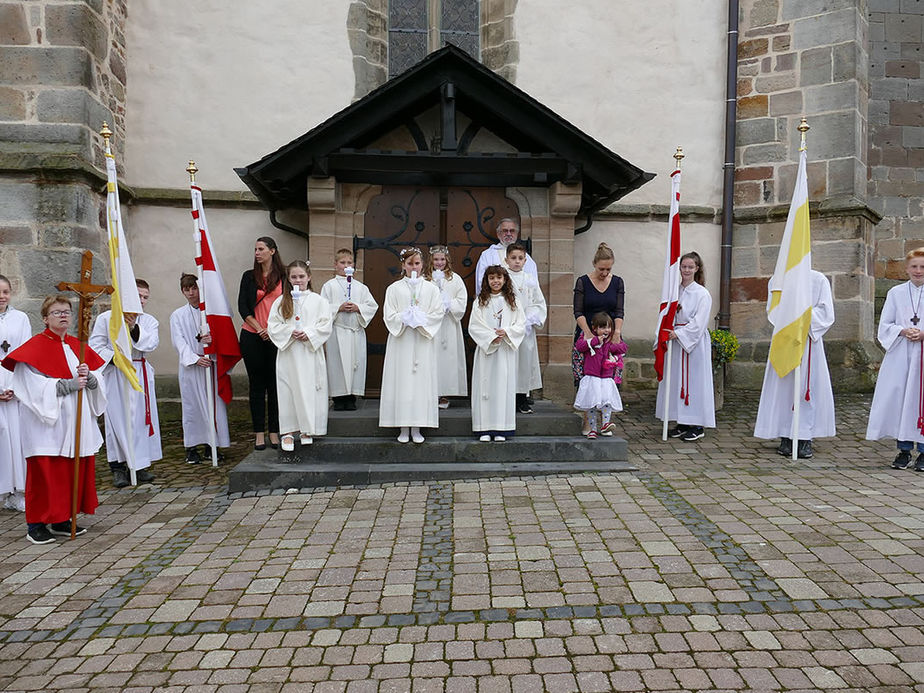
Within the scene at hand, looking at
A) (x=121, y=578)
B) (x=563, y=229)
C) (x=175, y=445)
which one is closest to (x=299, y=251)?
(x=175, y=445)

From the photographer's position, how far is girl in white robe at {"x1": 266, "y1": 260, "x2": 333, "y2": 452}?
19.2 ft

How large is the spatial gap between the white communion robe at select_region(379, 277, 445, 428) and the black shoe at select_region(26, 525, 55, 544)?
265cm

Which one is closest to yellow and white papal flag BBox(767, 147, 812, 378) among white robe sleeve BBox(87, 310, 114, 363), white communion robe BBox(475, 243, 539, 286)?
white communion robe BBox(475, 243, 539, 286)

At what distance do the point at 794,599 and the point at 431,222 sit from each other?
554 cm

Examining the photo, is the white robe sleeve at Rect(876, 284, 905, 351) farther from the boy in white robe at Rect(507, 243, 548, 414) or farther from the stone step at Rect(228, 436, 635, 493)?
the boy in white robe at Rect(507, 243, 548, 414)

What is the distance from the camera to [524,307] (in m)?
6.58

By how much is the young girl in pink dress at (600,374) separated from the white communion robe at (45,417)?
4090mm

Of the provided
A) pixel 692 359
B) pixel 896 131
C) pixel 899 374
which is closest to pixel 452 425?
pixel 692 359

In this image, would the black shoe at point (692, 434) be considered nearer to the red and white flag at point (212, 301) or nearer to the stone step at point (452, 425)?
the stone step at point (452, 425)

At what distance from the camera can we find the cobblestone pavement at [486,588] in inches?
111

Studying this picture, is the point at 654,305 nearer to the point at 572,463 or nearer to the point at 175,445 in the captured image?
the point at 572,463

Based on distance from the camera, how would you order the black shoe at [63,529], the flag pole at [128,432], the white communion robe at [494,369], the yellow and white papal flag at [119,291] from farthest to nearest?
the white communion robe at [494,369], the flag pole at [128,432], the yellow and white papal flag at [119,291], the black shoe at [63,529]

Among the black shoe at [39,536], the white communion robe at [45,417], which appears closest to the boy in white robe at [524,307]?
the white communion robe at [45,417]

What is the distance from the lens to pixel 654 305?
982 cm
